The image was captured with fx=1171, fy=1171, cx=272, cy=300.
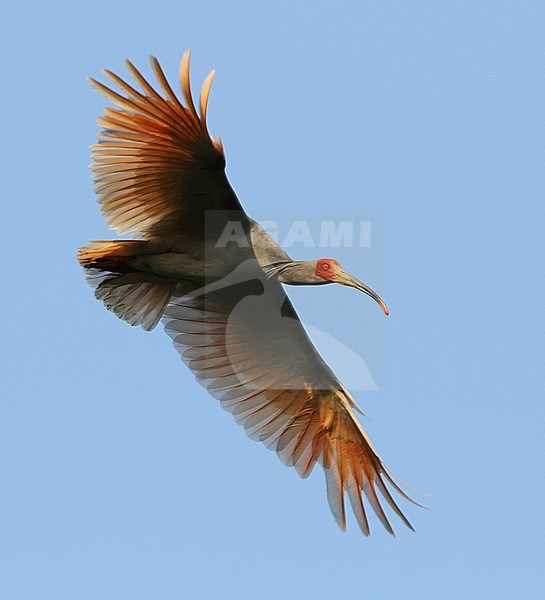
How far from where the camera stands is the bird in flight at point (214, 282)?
431 inches

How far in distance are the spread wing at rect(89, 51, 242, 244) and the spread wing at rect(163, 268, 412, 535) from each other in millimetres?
1189

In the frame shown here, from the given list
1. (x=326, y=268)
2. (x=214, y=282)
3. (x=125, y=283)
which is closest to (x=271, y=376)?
(x=214, y=282)

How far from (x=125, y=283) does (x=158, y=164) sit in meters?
1.49

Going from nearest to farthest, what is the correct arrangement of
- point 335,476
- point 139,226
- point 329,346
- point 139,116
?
point 139,116 < point 139,226 < point 335,476 < point 329,346

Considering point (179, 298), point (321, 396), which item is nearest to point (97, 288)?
point (179, 298)

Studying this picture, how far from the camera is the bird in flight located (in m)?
10.9

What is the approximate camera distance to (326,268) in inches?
465

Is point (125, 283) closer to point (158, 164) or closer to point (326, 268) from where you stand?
point (158, 164)

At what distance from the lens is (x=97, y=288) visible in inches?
480

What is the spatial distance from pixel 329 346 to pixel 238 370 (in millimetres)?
1117

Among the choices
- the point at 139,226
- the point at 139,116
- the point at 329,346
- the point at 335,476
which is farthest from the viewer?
the point at 329,346

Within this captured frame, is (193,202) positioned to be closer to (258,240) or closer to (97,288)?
(258,240)

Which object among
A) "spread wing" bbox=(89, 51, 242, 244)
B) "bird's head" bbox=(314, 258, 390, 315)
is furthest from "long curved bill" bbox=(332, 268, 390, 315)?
"spread wing" bbox=(89, 51, 242, 244)

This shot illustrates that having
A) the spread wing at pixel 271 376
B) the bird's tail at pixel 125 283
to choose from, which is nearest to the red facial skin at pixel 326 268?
the spread wing at pixel 271 376
